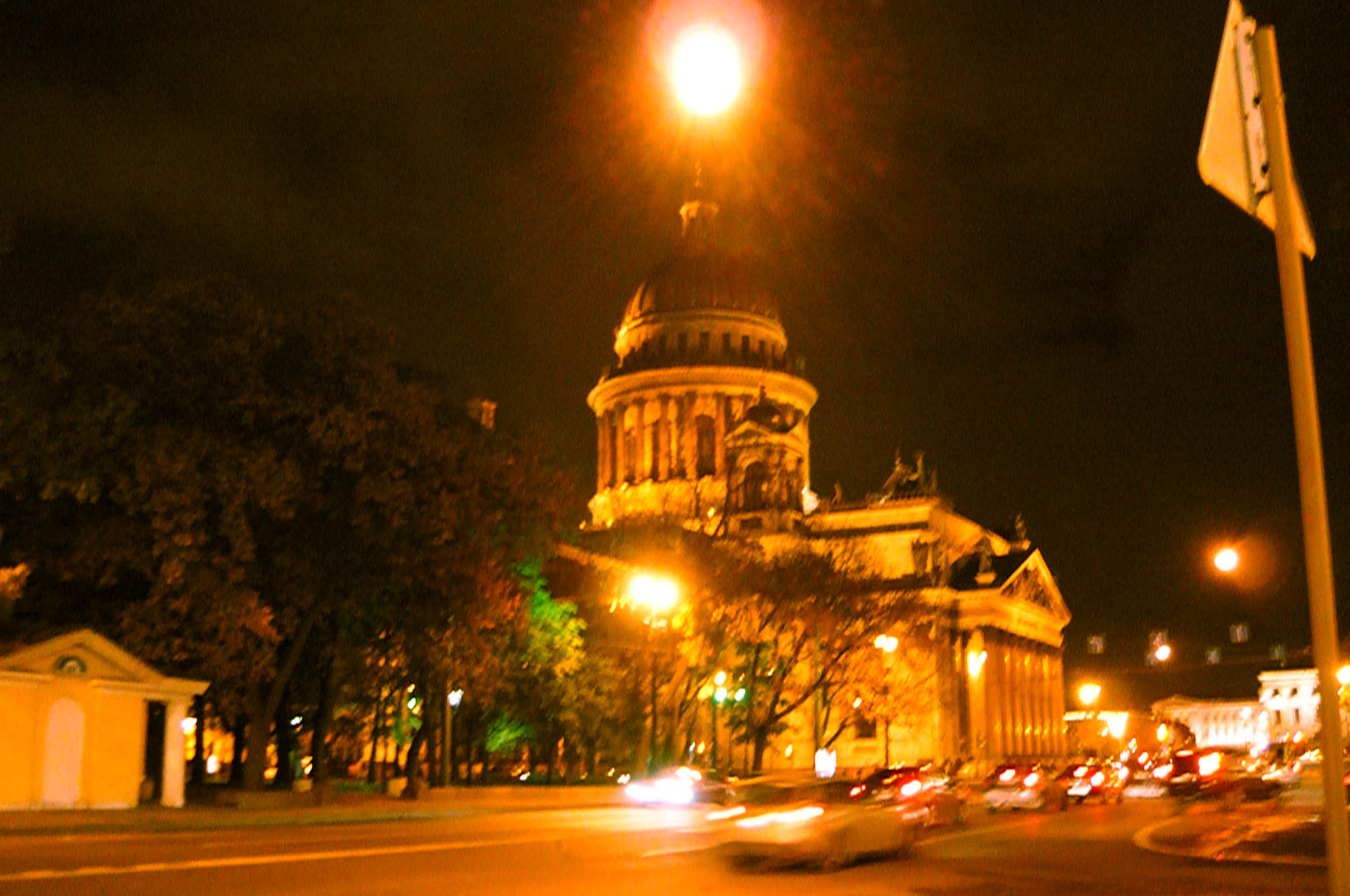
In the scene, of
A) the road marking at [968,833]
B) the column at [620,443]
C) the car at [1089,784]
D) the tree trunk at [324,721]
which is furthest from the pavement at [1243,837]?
the column at [620,443]

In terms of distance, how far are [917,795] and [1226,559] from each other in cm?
740

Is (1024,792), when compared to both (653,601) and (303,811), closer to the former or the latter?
(653,601)

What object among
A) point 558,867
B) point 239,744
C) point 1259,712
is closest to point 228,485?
point 239,744

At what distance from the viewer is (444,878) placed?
18.6 meters

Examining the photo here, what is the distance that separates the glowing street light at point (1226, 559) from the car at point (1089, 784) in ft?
71.1

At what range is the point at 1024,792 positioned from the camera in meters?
41.7

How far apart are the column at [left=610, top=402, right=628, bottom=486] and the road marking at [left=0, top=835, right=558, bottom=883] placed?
80.8 metres

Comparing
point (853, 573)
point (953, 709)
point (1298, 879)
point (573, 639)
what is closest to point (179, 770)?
point (573, 639)

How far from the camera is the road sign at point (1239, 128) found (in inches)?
204

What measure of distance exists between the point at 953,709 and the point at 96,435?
66367 millimetres

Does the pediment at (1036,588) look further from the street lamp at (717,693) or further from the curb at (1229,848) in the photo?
the curb at (1229,848)

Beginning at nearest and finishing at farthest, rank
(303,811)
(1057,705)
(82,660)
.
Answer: (82,660), (303,811), (1057,705)

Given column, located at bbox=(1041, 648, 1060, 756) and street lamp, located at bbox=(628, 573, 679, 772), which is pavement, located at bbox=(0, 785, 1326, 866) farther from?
column, located at bbox=(1041, 648, 1060, 756)

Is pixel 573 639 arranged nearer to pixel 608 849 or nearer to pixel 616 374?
pixel 608 849
